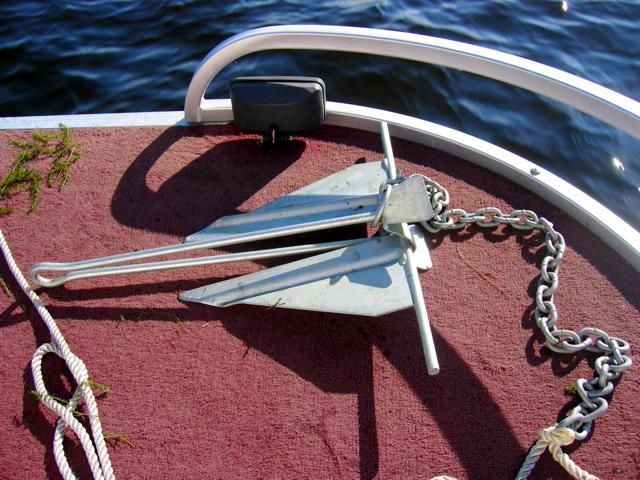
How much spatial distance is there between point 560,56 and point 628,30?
2.98 ft

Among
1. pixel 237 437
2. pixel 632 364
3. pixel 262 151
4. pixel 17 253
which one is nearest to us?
pixel 237 437

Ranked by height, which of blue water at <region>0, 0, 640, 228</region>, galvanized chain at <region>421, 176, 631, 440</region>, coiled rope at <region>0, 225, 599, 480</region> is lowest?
coiled rope at <region>0, 225, 599, 480</region>

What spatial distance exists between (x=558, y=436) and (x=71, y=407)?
158 centimetres

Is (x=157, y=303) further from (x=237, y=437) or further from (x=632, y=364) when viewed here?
(x=632, y=364)

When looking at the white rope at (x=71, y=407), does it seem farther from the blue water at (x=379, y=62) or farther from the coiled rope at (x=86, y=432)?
the blue water at (x=379, y=62)

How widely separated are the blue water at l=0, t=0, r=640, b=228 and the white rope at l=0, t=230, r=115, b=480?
2875mm

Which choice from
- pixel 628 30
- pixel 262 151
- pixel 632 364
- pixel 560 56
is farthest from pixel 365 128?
pixel 628 30

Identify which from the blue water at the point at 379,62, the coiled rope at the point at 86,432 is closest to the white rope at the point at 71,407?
the coiled rope at the point at 86,432

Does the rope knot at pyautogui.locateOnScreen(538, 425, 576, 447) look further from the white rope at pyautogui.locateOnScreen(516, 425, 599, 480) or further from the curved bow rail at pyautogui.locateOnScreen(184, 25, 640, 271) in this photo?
the curved bow rail at pyautogui.locateOnScreen(184, 25, 640, 271)

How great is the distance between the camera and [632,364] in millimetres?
1922

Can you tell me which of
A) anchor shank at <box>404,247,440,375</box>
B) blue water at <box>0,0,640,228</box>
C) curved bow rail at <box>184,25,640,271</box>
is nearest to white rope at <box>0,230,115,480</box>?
anchor shank at <box>404,247,440,375</box>

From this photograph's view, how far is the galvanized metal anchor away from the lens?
6.34 ft

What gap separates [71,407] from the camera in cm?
182

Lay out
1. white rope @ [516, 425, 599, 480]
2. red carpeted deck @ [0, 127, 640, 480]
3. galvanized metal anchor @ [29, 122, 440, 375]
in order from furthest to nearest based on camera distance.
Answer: galvanized metal anchor @ [29, 122, 440, 375] → red carpeted deck @ [0, 127, 640, 480] → white rope @ [516, 425, 599, 480]
